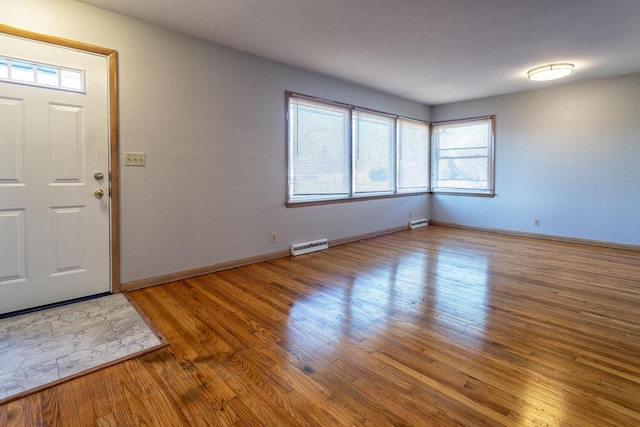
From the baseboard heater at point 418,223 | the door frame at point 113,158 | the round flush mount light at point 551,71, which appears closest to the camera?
the door frame at point 113,158

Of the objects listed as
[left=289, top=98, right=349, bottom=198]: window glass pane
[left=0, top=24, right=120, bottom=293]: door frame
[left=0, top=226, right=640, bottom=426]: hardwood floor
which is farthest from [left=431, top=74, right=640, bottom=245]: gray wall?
[left=0, top=24, right=120, bottom=293]: door frame

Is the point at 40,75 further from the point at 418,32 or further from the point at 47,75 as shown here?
the point at 418,32

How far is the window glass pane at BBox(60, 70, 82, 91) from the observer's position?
8.55 feet

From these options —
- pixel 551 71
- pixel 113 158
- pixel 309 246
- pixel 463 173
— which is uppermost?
pixel 551 71

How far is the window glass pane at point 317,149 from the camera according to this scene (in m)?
4.25

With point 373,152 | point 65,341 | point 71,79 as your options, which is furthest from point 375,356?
point 373,152

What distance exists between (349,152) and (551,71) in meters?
2.71

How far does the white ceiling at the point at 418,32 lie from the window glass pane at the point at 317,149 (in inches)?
21.5

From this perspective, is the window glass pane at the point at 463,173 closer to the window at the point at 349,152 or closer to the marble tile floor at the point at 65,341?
the window at the point at 349,152

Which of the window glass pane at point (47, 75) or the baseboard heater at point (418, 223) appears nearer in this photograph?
the window glass pane at point (47, 75)

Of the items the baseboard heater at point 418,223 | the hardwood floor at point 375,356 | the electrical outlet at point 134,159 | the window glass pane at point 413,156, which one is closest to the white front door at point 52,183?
the electrical outlet at point 134,159

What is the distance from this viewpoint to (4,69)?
7.79 feet

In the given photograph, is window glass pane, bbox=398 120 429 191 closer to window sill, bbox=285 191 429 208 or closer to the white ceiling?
→ window sill, bbox=285 191 429 208

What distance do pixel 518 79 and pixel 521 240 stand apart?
95.6 inches
